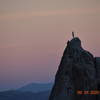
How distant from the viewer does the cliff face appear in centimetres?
2819

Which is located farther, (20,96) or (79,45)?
(20,96)

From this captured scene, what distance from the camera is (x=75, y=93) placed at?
1118 inches

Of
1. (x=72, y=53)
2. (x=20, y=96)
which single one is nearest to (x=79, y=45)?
(x=72, y=53)

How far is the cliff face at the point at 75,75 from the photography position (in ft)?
92.5

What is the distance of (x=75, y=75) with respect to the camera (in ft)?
94.2

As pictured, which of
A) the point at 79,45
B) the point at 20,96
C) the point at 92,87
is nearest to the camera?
the point at 92,87

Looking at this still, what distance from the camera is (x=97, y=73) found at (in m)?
28.8

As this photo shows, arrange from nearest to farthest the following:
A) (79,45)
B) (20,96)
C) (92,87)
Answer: (92,87), (79,45), (20,96)

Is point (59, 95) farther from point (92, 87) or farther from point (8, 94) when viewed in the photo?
point (8, 94)

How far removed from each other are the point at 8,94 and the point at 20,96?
19.2ft

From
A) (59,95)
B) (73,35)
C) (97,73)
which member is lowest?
(59,95)

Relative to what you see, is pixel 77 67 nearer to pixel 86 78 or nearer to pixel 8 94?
pixel 86 78

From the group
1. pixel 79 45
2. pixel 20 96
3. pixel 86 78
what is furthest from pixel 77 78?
pixel 20 96

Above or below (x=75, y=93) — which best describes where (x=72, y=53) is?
above
